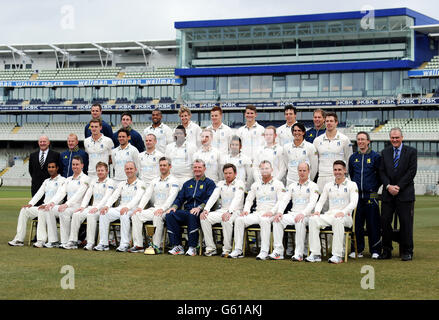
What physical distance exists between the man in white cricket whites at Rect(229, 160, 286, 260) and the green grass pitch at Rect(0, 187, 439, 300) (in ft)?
1.22

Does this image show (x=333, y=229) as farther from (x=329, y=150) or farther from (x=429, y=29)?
(x=429, y=29)

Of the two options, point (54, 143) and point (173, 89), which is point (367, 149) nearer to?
point (173, 89)

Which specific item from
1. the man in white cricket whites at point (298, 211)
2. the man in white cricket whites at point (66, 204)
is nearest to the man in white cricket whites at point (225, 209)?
the man in white cricket whites at point (298, 211)

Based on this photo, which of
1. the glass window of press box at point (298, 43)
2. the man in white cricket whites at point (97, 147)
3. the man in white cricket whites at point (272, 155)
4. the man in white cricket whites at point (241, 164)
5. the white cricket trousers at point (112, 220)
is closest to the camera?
the white cricket trousers at point (112, 220)

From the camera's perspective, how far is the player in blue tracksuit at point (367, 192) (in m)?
11.0

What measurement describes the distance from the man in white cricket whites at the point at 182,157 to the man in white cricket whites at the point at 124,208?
2.47ft

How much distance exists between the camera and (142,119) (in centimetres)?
6044

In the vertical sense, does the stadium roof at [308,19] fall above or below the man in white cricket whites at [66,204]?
above

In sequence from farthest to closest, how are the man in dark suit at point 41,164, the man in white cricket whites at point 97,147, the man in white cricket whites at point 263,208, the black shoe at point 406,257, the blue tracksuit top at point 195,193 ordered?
the man in dark suit at point 41,164, the man in white cricket whites at point 97,147, the blue tracksuit top at point 195,193, the man in white cricket whites at point 263,208, the black shoe at point 406,257

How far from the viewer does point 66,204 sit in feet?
40.2

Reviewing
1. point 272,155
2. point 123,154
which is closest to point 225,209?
point 272,155

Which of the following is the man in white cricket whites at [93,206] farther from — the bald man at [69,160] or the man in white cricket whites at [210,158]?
the man in white cricket whites at [210,158]

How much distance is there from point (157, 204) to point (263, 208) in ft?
6.83
